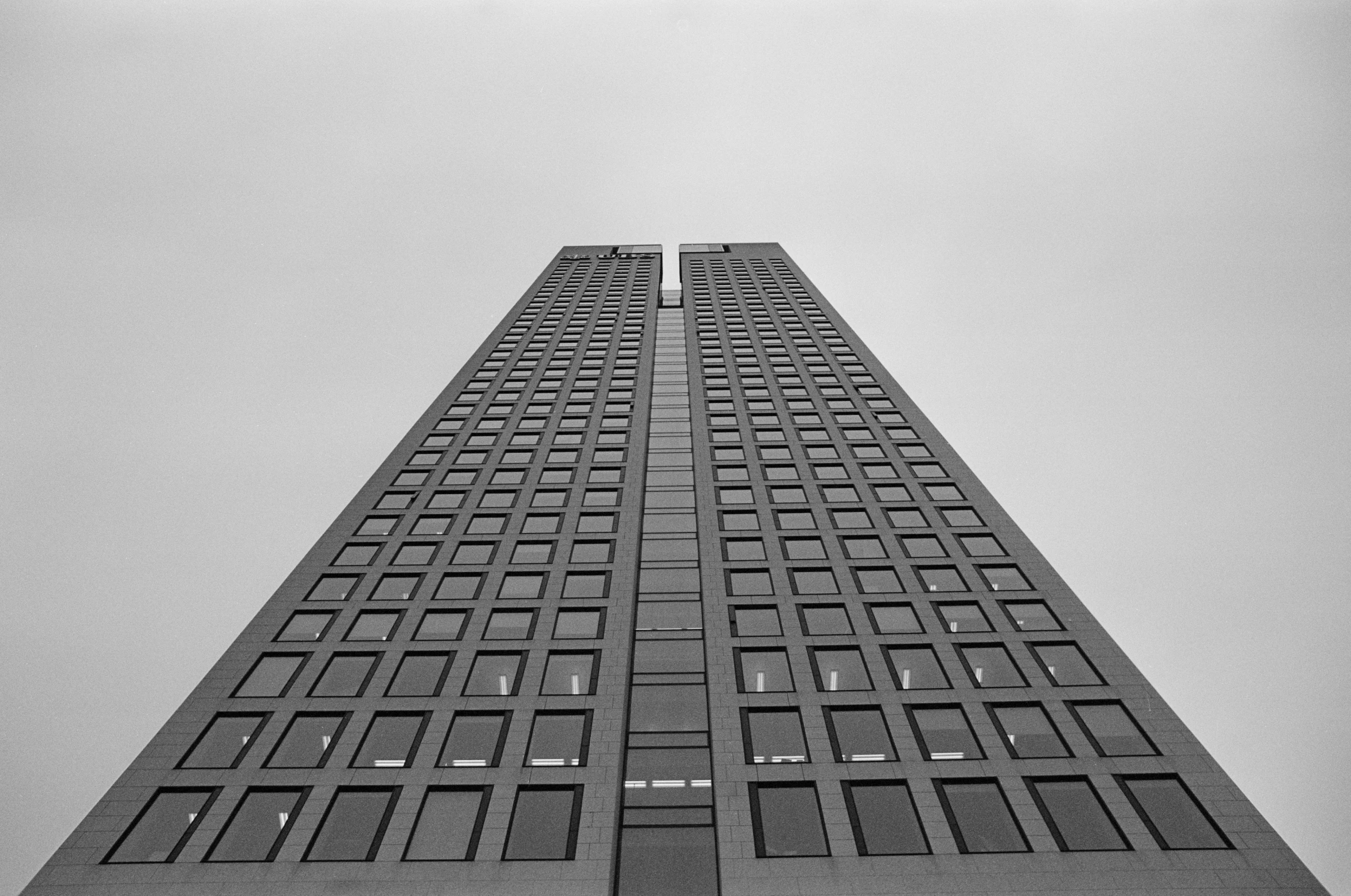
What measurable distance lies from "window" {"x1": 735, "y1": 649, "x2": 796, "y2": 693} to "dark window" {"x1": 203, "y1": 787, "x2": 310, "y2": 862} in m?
13.7

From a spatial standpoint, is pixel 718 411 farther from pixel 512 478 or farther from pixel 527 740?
pixel 527 740

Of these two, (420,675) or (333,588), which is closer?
(420,675)

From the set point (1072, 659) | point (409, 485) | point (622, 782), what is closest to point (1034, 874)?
point (1072, 659)

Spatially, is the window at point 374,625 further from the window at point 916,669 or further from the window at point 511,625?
the window at point 916,669

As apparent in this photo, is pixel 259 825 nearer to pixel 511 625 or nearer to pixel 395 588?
pixel 511 625

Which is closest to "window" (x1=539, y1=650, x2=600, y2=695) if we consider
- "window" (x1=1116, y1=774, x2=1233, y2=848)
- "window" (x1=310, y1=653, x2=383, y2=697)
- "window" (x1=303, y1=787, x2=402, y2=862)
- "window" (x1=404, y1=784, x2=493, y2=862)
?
"window" (x1=404, y1=784, x2=493, y2=862)

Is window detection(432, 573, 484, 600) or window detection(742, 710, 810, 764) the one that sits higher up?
window detection(432, 573, 484, 600)

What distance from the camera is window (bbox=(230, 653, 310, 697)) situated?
28016mm

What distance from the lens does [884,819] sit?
2298 centimetres

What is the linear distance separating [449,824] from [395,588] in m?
12.7

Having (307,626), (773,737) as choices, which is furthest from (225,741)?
(773,737)

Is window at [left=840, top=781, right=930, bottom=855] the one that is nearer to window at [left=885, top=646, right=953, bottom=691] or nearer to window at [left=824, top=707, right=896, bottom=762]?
window at [left=824, top=707, right=896, bottom=762]

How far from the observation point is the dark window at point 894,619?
3031 centimetres

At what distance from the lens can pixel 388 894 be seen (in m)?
21.0
